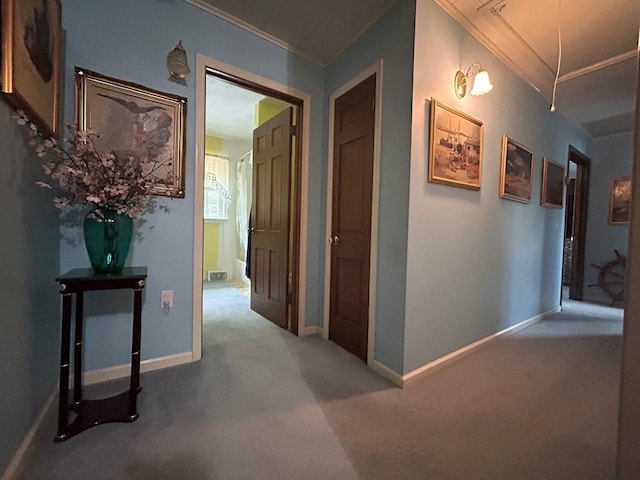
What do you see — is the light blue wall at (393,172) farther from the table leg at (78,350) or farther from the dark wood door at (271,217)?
the table leg at (78,350)

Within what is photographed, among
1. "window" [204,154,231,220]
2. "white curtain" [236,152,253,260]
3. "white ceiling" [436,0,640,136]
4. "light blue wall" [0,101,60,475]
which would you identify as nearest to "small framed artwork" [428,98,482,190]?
"white ceiling" [436,0,640,136]

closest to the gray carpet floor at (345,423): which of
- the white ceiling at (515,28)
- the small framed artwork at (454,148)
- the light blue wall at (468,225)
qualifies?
the light blue wall at (468,225)

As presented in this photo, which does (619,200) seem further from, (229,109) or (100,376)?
(100,376)

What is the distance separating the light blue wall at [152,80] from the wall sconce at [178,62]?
59mm

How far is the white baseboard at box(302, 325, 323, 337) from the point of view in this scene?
2.57 meters

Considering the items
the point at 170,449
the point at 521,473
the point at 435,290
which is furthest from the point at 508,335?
the point at 170,449

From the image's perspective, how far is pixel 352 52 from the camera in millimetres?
2242

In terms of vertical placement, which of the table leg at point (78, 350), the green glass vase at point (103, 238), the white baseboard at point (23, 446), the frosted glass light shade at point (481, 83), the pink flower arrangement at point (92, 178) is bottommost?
the white baseboard at point (23, 446)

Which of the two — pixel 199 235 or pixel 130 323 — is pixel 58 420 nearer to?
pixel 130 323

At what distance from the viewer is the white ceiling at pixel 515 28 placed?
1.89 meters

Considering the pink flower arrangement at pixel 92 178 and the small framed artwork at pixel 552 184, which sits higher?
the small framed artwork at pixel 552 184

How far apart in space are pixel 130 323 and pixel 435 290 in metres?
2.06

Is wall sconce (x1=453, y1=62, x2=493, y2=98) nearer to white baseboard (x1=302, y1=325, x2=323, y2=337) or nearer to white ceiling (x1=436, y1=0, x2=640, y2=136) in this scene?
white ceiling (x1=436, y1=0, x2=640, y2=136)

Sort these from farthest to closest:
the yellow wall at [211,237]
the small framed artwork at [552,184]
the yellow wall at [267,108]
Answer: the yellow wall at [211,237]
the yellow wall at [267,108]
the small framed artwork at [552,184]
